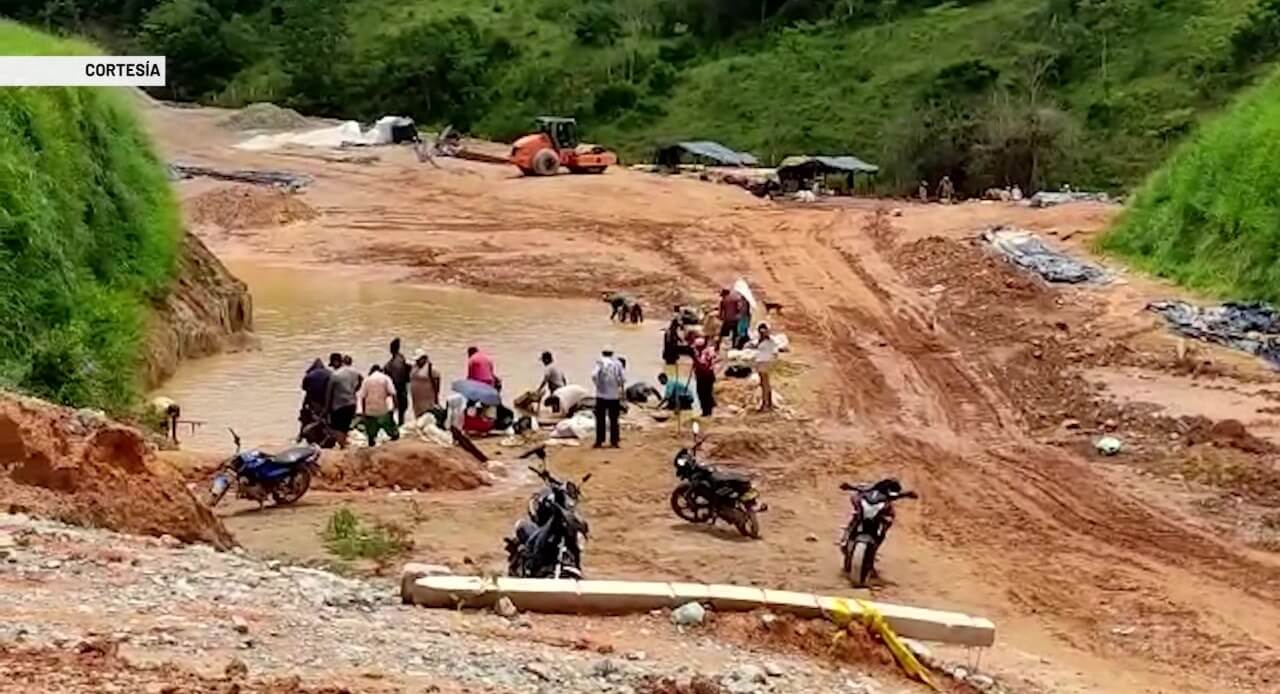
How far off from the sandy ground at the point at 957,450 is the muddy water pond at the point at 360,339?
1.50 metres

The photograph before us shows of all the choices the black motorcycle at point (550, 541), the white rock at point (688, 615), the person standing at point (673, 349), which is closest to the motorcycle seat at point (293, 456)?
the black motorcycle at point (550, 541)

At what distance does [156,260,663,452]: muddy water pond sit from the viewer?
71.4 ft

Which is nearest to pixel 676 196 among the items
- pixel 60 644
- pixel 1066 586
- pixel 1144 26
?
pixel 1144 26

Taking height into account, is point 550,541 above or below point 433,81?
below

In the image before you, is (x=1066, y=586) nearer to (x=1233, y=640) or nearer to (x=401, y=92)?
(x=1233, y=640)

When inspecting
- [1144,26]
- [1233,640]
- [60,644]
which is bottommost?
[1233,640]

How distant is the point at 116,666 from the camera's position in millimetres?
7012

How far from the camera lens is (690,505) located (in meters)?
15.0

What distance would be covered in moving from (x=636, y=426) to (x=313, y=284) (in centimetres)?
1723

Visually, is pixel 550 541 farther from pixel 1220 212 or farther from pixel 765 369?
pixel 1220 212

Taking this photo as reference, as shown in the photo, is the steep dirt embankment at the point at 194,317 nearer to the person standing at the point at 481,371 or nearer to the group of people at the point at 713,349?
the person standing at the point at 481,371

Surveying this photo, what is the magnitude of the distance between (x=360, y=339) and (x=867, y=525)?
16.8 m

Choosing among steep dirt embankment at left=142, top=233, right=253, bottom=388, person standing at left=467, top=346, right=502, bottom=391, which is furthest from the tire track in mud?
steep dirt embankment at left=142, top=233, right=253, bottom=388

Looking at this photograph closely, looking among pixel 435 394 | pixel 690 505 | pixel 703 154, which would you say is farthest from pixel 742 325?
pixel 703 154
